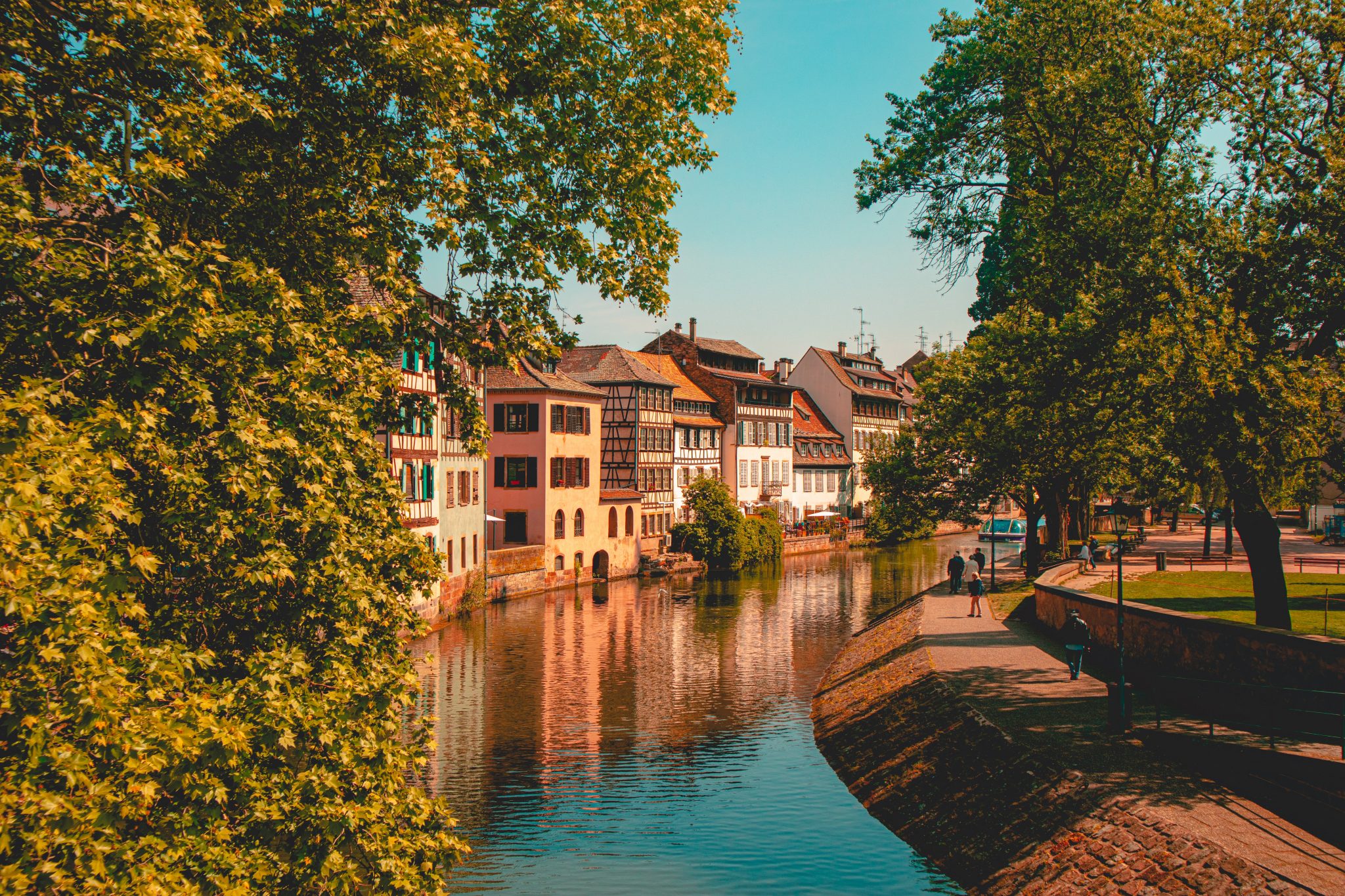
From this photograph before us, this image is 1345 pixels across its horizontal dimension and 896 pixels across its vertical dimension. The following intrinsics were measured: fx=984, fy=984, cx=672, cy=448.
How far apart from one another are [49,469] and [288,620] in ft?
9.49

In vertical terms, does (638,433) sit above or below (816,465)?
above

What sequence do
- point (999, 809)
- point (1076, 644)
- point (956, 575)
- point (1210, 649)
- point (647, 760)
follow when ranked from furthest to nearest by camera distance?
point (956, 575) → point (647, 760) → point (1076, 644) → point (1210, 649) → point (999, 809)

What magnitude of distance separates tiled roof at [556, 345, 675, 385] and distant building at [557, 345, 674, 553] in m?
0.04

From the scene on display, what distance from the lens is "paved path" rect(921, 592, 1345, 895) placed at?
11195mm

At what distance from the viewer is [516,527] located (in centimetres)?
5019

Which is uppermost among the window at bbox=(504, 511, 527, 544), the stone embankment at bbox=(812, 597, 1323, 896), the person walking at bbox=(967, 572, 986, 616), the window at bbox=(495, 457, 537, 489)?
the window at bbox=(495, 457, 537, 489)

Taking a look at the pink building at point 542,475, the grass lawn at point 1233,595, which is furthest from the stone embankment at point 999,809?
the pink building at point 542,475

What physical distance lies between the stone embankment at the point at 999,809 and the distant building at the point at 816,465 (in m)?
54.6

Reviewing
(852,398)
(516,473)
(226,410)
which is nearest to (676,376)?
(516,473)

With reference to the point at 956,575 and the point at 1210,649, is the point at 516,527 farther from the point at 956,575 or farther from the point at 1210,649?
the point at 1210,649

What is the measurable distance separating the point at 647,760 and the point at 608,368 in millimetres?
39072

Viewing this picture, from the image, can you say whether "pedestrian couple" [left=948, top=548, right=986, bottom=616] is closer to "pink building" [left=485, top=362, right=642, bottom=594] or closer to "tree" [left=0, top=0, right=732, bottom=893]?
"pink building" [left=485, top=362, right=642, bottom=594]

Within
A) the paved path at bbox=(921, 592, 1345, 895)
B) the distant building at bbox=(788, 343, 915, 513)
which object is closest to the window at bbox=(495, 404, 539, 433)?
the paved path at bbox=(921, 592, 1345, 895)

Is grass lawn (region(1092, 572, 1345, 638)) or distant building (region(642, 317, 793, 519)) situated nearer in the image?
grass lawn (region(1092, 572, 1345, 638))
